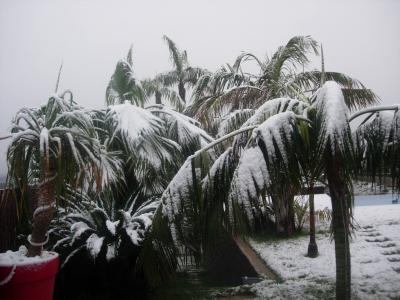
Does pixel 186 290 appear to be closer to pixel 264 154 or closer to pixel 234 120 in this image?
pixel 234 120

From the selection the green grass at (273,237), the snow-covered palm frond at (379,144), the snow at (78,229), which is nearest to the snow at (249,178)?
the snow-covered palm frond at (379,144)

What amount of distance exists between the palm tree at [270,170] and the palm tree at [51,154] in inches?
34.2

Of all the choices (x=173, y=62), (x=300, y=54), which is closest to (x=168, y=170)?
(x=300, y=54)

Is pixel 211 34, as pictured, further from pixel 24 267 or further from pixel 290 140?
pixel 24 267

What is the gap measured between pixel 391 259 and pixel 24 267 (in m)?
5.68

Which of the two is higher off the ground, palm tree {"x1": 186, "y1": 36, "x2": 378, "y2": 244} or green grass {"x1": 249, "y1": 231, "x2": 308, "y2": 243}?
palm tree {"x1": 186, "y1": 36, "x2": 378, "y2": 244}

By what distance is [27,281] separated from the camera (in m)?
3.23

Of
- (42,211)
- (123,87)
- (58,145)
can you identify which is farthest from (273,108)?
(123,87)

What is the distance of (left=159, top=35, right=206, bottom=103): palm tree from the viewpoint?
46.7 ft

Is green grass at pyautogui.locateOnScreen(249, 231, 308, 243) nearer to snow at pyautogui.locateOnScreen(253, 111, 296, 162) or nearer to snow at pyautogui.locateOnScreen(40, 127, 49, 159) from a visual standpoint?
snow at pyautogui.locateOnScreen(253, 111, 296, 162)

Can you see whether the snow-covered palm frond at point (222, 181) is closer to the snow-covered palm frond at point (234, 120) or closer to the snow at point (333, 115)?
the snow at point (333, 115)

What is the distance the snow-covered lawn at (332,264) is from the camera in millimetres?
5289

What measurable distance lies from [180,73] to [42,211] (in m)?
11.4

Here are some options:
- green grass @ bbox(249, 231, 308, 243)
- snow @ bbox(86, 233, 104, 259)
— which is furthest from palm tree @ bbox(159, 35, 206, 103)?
snow @ bbox(86, 233, 104, 259)
